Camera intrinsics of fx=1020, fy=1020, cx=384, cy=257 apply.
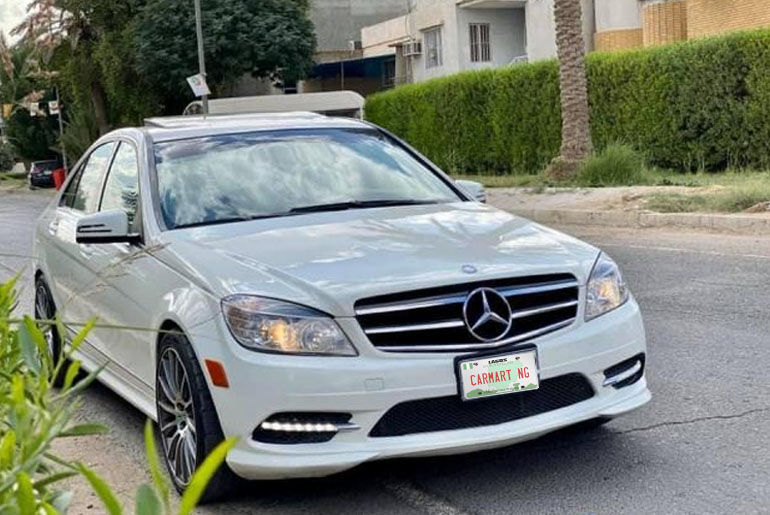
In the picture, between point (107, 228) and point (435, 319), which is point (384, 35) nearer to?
point (107, 228)

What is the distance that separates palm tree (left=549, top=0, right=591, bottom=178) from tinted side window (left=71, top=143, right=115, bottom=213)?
1363cm

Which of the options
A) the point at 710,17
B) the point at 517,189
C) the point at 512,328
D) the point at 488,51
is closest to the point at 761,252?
the point at 512,328

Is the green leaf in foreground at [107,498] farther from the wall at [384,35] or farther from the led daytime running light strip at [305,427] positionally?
the wall at [384,35]

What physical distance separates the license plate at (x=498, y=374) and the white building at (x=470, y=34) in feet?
105

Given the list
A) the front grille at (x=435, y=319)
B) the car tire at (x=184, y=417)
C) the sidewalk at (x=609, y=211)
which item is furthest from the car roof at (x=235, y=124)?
the sidewalk at (x=609, y=211)

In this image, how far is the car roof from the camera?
5715mm

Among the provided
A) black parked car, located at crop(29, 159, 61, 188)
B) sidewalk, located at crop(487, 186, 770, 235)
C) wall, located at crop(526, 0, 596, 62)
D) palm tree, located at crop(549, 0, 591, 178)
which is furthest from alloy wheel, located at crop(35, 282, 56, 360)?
black parked car, located at crop(29, 159, 61, 188)

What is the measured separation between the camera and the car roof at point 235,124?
5715 millimetres

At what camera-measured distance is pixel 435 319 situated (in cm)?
398

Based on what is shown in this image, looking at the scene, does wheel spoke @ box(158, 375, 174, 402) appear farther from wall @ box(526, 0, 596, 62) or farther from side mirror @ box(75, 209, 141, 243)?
wall @ box(526, 0, 596, 62)

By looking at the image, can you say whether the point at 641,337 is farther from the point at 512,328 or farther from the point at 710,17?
the point at 710,17

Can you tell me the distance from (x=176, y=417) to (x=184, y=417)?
10 centimetres

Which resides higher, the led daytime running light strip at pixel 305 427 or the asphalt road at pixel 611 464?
the led daytime running light strip at pixel 305 427

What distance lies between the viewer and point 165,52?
38.7m
